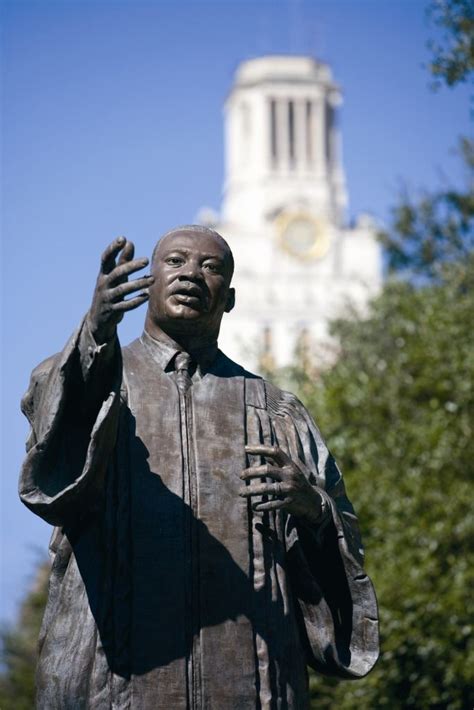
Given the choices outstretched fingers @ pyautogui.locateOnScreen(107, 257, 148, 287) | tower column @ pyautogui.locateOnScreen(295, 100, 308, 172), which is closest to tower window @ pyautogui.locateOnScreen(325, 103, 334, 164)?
tower column @ pyautogui.locateOnScreen(295, 100, 308, 172)

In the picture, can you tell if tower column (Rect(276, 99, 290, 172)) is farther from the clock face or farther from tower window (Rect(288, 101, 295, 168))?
the clock face

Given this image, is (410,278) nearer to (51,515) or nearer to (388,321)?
(388,321)

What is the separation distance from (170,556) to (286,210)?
11728 centimetres

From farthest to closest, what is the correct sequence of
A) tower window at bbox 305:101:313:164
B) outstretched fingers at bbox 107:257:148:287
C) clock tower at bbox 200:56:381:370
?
tower window at bbox 305:101:313:164 < clock tower at bbox 200:56:381:370 < outstretched fingers at bbox 107:257:148:287

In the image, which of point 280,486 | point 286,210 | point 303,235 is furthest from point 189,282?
point 286,210

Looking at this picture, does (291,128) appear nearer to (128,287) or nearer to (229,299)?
(229,299)

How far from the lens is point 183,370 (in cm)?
896

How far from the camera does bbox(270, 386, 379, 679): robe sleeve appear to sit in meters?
8.76

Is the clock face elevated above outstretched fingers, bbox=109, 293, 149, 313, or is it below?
above

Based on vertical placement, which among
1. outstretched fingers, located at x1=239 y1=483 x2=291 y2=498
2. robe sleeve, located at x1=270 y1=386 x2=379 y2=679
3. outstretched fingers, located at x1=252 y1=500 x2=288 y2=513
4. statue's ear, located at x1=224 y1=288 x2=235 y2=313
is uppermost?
statue's ear, located at x1=224 y1=288 x2=235 y2=313

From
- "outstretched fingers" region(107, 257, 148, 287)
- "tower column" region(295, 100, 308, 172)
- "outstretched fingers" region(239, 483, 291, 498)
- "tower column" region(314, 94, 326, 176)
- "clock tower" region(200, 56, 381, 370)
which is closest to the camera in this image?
"outstretched fingers" region(107, 257, 148, 287)

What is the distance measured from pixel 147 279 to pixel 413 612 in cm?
2022

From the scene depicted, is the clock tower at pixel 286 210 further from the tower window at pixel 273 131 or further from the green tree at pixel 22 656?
the green tree at pixel 22 656

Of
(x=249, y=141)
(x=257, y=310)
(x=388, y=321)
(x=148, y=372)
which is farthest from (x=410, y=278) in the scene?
(x=249, y=141)
